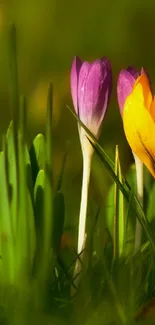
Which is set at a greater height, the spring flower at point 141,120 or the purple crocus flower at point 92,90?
the purple crocus flower at point 92,90

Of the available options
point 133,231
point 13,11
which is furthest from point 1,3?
point 133,231

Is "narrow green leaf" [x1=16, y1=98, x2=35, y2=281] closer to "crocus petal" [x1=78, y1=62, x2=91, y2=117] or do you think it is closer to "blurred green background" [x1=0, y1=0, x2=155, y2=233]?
"crocus petal" [x1=78, y1=62, x2=91, y2=117]

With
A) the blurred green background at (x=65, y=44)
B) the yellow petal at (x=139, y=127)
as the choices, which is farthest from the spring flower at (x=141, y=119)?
the blurred green background at (x=65, y=44)

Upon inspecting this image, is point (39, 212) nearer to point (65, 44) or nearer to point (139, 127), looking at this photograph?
point (139, 127)

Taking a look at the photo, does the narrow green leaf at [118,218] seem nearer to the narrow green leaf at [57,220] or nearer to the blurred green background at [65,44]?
the narrow green leaf at [57,220]

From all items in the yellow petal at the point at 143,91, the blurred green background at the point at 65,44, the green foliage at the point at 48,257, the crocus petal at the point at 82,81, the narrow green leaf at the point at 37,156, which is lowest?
the green foliage at the point at 48,257

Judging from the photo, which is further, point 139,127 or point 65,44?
→ point 65,44

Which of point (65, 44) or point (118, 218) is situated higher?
point (65, 44)

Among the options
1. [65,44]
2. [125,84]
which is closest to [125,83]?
[125,84]
